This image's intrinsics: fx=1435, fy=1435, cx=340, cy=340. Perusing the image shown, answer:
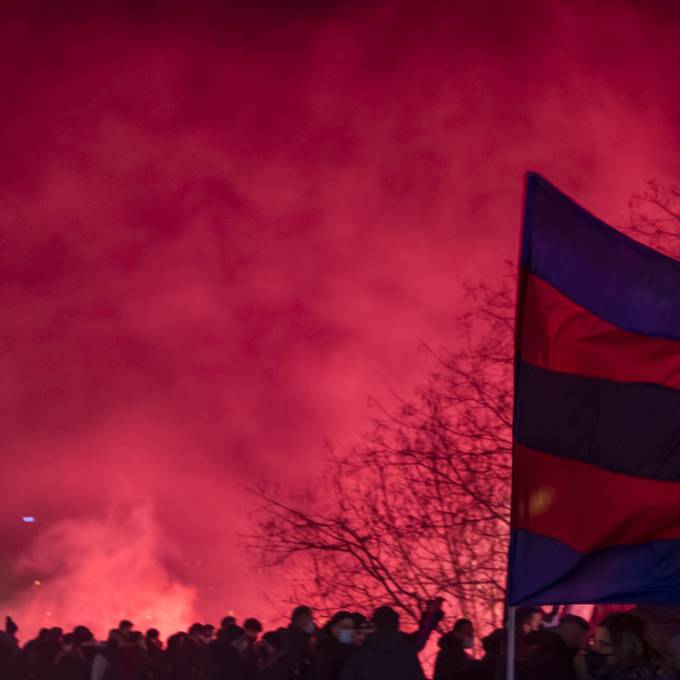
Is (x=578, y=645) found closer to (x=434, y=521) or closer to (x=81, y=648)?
(x=81, y=648)

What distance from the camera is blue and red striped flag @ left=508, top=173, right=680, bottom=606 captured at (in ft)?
24.7

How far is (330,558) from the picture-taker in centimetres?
2030

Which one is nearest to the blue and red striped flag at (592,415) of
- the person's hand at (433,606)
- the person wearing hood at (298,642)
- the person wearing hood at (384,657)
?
the person wearing hood at (384,657)

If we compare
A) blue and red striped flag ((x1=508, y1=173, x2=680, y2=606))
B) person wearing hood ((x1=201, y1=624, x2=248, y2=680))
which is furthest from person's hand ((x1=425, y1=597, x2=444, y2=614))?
blue and red striped flag ((x1=508, y1=173, x2=680, y2=606))

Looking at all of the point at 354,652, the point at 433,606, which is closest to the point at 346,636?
the point at 433,606

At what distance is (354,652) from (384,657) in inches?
9.6

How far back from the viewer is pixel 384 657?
9.84 metres

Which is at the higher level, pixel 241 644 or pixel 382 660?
pixel 241 644

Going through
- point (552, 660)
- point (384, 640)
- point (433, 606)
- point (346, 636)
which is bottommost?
point (552, 660)

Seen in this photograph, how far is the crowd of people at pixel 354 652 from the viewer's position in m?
6.46

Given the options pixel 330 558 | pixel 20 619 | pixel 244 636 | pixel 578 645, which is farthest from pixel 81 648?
pixel 20 619

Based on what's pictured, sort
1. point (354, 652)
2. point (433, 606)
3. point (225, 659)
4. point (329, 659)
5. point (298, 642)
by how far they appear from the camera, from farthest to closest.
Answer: point (225, 659), point (298, 642), point (433, 606), point (329, 659), point (354, 652)

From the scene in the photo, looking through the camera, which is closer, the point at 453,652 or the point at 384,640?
the point at 384,640

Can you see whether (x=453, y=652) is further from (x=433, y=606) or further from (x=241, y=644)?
(x=241, y=644)
